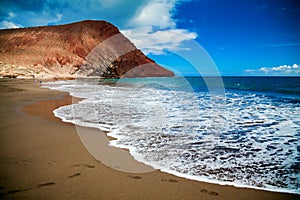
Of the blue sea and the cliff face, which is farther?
the cliff face

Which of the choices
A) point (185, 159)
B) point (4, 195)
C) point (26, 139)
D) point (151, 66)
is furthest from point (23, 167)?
point (151, 66)

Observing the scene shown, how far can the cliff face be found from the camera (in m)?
60.1

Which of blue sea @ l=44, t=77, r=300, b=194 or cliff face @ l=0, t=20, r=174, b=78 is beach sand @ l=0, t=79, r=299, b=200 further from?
cliff face @ l=0, t=20, r=174, b=78

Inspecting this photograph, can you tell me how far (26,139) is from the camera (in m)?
4.79

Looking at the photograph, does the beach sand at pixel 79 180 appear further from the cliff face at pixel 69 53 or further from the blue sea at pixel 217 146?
the cliff face at pixel 69 53

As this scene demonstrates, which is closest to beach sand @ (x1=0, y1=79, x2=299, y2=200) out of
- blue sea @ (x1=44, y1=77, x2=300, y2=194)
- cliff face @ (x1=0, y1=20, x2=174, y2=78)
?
blue sea @ (x1=44, y1=77, x2=300, y2=194)

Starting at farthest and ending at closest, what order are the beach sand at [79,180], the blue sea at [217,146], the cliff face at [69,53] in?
1. the cliff face at [69,53]
2. the blue sea at [217,146]
3. the beach sand at [79,180]

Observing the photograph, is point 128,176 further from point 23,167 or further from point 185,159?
point 23,167

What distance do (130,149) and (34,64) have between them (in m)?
66.5

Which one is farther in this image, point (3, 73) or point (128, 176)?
point (3, 73)

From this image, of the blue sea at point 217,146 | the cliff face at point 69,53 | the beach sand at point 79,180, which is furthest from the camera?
the cliff face at point 69,53

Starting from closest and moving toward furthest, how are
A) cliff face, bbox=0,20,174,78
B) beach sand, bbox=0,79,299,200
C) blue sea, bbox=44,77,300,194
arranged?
beach sand, bbox=0,79,299,200 → blue sea, bbox=44,77,300,194 → cliff face, bbox=0,20,174,78

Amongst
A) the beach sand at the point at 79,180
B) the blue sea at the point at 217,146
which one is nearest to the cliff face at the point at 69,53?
the blue sea at the point at 217,146

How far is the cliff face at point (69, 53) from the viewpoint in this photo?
6006 cm
